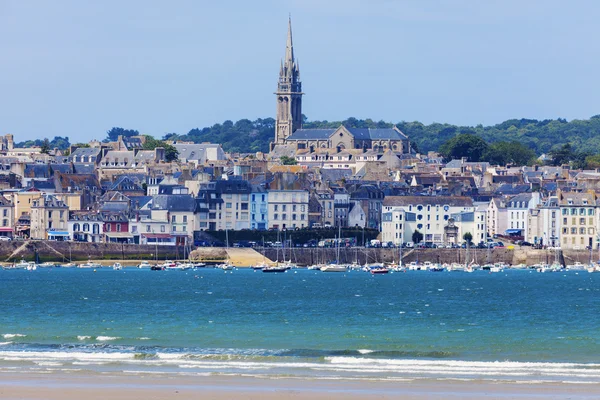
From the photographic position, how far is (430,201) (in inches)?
3888

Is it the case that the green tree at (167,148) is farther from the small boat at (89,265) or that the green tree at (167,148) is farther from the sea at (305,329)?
the sea at (305,329)

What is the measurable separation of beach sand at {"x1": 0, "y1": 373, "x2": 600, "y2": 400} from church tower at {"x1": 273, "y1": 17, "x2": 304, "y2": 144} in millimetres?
145837

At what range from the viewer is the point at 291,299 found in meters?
57.7

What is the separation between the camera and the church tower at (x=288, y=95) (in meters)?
175

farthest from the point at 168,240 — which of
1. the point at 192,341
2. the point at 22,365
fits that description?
the point at 22,365

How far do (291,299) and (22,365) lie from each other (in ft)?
88.2

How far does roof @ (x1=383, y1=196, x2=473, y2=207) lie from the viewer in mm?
98750

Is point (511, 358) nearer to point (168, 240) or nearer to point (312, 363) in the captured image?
point (312, 363)

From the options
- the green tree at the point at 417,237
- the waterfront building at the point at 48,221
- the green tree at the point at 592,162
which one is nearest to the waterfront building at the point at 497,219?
the green tree at the point at 417,237

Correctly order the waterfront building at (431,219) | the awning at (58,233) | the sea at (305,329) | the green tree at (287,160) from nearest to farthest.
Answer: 1. the sea at (305,329)
2. the awning at (58,233)
3. the waterfront building at (431,219)
4. the green tree at (287,160)

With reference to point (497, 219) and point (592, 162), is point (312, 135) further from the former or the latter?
point (497, 219)

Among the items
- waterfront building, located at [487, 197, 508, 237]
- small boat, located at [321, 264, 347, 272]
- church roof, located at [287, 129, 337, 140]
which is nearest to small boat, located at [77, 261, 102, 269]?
small boat, located at [321, 264, 347, 272]

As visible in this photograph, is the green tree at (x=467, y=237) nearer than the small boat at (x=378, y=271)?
No

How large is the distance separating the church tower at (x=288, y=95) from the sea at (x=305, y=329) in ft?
338
